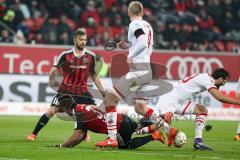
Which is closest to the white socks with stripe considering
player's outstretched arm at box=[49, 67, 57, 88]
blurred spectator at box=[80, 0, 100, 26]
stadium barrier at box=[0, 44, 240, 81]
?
player's outstretched arm at box=[49, 67, 57, 88]

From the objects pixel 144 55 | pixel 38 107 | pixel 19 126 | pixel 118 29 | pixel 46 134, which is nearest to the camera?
pixel 144 55

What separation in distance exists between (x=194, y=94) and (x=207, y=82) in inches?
25.9

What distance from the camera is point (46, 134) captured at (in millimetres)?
15234

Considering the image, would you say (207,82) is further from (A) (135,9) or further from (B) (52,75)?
(B) (52,75)

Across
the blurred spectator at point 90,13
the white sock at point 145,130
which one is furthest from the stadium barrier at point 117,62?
the white sock at point 145,130

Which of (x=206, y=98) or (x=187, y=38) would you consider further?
(x=187, y=38)

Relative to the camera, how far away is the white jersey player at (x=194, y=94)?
11.6 metres

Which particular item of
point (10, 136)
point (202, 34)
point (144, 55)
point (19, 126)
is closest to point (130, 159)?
point (144, 55)

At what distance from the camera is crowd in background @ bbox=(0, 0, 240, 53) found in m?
23.7

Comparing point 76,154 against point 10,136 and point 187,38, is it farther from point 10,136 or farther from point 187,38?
point 187,38

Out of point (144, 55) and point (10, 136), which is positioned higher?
point (144, 55)

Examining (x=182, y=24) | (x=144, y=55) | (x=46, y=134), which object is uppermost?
(x=182, y=24)

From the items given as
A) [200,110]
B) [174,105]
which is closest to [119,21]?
[174,105]

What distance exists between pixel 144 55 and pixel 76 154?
2.47 m
